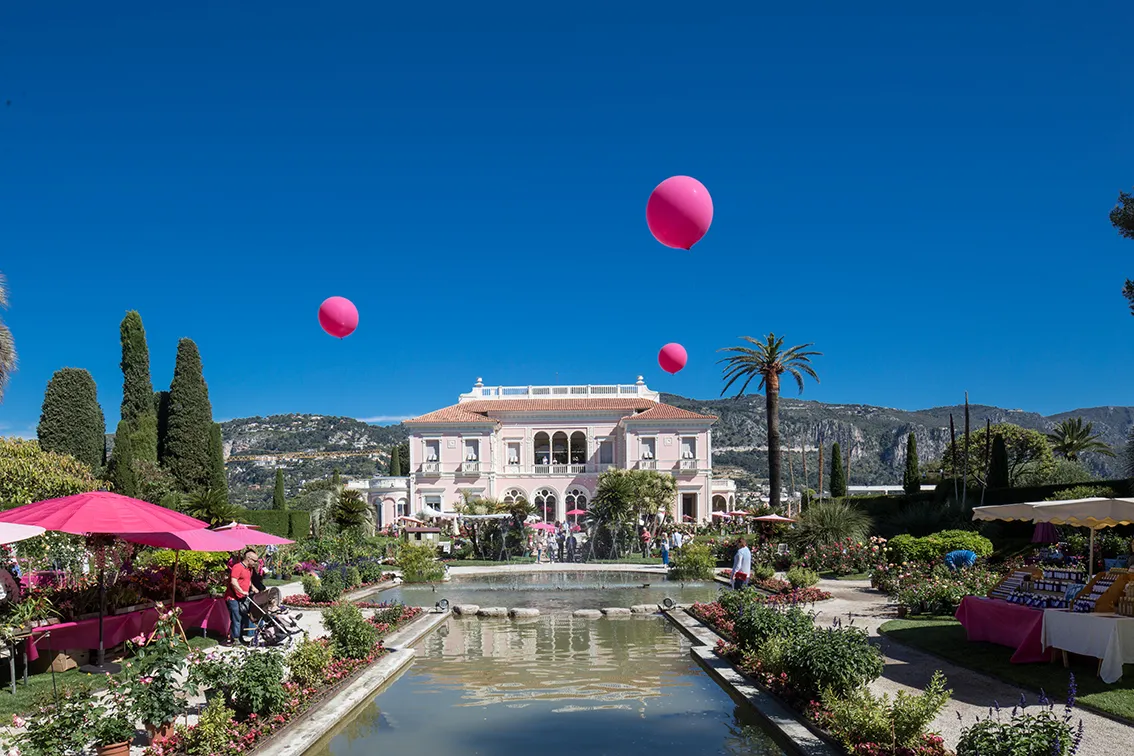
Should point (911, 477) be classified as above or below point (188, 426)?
below

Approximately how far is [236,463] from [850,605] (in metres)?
96.4

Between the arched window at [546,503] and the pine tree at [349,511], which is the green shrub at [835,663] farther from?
the arched window at [546,503]

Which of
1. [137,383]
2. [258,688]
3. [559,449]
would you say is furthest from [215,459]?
[258,688]

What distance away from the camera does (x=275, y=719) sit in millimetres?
7648

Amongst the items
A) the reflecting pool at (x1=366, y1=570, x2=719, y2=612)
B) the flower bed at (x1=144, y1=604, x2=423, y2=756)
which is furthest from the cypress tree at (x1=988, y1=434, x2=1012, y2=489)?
the flower bed at (x1=144, y1=604, x2=423, y2=756)

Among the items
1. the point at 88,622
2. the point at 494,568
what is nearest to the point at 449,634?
the point at 88,622

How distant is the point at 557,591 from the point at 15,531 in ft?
45.2

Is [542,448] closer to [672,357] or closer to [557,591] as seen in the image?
[557,591]

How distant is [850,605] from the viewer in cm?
1623

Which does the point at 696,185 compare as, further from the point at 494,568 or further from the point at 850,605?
the point at 494,568

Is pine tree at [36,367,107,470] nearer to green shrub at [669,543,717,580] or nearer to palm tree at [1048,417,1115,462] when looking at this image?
green shrub at [669,543,717,580]

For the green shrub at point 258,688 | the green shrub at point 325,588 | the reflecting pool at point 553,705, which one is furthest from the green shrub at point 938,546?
the green shrub at point 258,688

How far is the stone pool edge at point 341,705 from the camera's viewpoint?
7230mm

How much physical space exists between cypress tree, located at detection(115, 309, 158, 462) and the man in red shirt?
30.1 m
